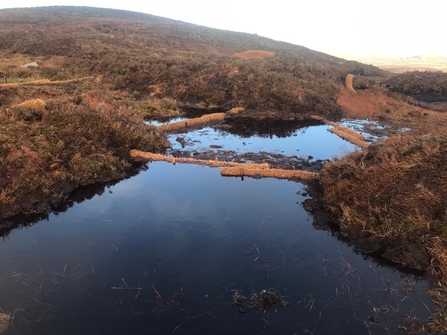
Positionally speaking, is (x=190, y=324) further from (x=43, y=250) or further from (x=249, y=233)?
(x=43, y=250)

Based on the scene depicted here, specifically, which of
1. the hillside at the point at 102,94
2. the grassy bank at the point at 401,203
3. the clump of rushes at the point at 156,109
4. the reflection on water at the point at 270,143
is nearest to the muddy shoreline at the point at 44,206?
the hillside at the point at 102,94

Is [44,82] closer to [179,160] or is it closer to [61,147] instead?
[61,147]

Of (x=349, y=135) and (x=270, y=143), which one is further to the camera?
(x=349, y=135)

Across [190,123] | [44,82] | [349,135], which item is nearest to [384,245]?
[349,135]

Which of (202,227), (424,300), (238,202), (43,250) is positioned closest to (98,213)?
(43,250)

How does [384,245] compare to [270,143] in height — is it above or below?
above

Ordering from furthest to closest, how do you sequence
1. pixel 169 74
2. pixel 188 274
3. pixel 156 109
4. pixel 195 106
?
pixel 169 74
pixel 195 106
pixel 156 109
pixel 188 274

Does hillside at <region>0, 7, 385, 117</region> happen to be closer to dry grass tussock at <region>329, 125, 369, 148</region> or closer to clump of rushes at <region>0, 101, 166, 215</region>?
dry grass tussock at <region>329, 125, 369, 148</region>
